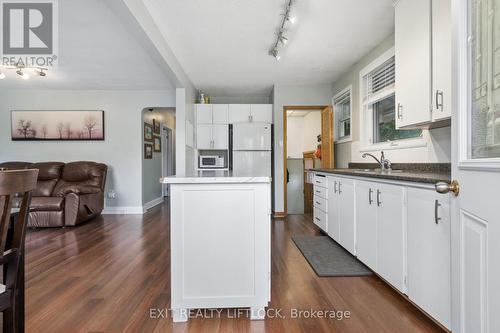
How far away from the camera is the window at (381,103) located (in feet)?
10.7

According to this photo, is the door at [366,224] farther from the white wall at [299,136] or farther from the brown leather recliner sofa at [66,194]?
the white wall at [299,136]

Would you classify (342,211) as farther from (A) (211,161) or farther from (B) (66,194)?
(B) (66,194)

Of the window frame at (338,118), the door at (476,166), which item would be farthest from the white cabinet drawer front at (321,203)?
the door at (476,166)

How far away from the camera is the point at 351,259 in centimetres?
279

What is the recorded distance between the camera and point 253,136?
5422 mm

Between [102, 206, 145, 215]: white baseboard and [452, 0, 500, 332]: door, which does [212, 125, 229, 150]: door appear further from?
[452, 0, 500, 332]: door

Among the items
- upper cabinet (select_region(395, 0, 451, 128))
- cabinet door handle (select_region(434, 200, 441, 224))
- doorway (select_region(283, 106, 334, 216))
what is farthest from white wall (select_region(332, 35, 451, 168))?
cabinet door handle (select_region(434, 200, 441, 224))

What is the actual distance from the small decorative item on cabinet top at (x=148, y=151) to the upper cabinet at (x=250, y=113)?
76.4 inches

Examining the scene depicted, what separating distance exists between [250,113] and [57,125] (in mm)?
3875

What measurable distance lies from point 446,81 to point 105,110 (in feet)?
18.6

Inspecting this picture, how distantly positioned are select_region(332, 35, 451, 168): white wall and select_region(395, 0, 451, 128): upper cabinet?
0.30 m

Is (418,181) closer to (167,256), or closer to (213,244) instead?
(213,244)

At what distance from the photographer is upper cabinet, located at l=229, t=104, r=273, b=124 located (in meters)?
5.52

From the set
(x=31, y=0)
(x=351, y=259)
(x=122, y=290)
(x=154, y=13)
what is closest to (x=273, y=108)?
(x=154, y=13)
